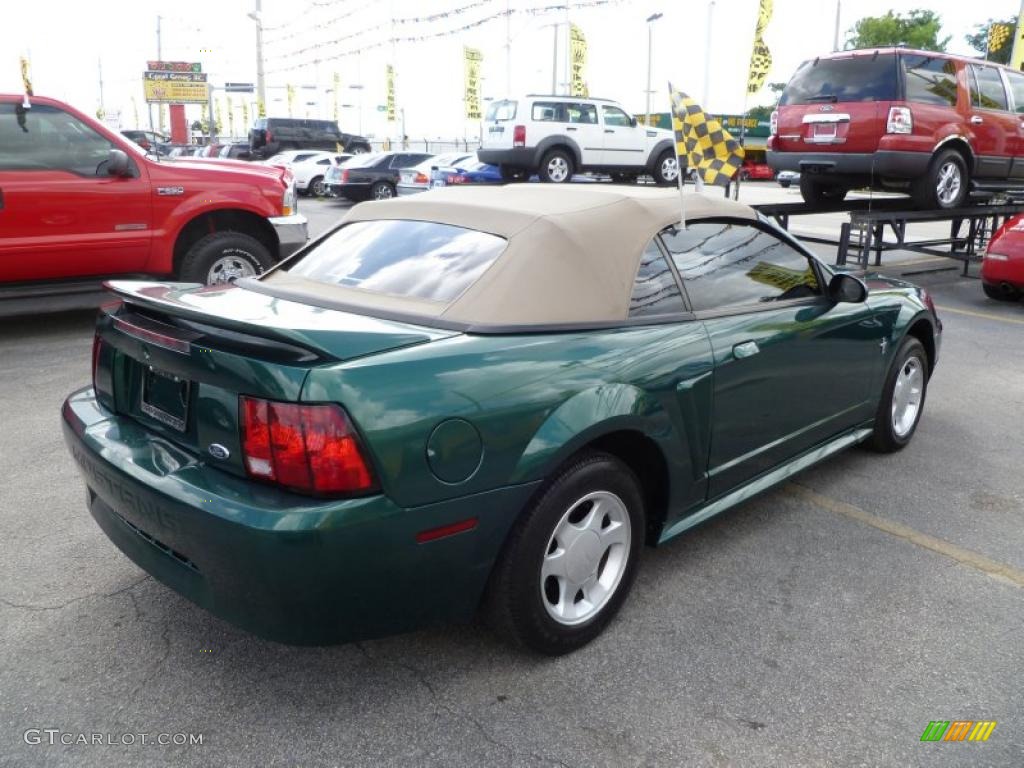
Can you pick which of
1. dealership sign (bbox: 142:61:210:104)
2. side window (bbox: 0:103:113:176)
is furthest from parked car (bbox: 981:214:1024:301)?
dealership sign (bbox: 142:61:210:104)

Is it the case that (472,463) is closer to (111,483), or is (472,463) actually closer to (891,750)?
(111,483)

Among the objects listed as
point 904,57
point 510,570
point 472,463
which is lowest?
point 510,570

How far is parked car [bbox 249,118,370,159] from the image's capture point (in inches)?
1271

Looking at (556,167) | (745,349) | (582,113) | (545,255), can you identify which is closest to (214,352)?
(545,255)

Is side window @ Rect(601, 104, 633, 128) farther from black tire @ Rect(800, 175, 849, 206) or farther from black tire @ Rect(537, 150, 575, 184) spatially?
black tire @ Rect(800, 175, 849, 206)

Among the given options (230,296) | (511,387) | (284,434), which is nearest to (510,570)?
(511,387)

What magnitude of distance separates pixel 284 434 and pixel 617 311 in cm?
124

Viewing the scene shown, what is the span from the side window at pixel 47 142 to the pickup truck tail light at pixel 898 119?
8.00m

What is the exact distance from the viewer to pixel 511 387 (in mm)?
2393

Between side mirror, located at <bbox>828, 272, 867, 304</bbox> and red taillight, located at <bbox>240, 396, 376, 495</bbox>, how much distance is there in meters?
2.51

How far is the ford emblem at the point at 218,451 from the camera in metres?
2.27

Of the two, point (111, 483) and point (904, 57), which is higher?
point (904, 57)

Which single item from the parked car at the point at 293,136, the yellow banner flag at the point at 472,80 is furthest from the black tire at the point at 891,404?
the yellow banner flag at the point at 472,80

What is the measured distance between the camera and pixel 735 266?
3.44 m
